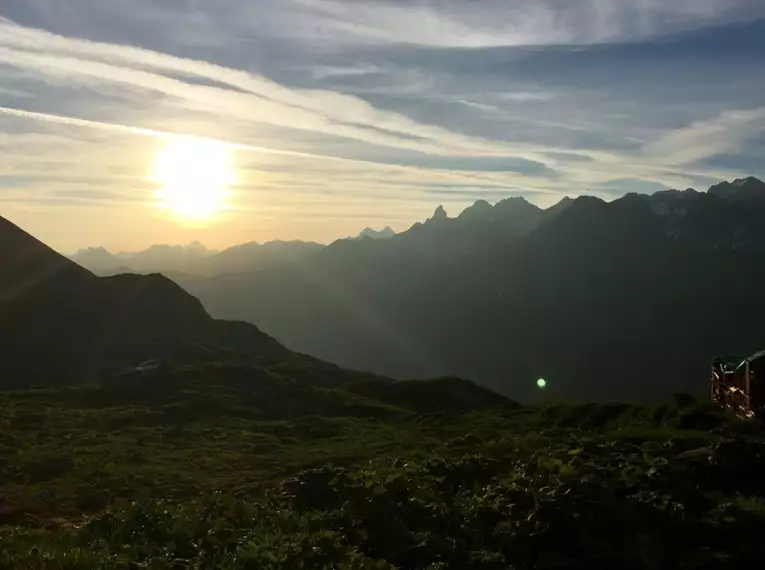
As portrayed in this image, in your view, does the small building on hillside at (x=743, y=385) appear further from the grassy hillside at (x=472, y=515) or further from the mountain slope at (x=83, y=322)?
the mountain slope at (x=83, y=322)

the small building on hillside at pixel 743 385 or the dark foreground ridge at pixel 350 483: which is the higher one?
the small building on hillside at pixel 743 385

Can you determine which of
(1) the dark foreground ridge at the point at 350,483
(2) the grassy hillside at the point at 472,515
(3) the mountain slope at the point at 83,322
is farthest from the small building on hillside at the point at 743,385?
(3) the mountain slope at the point at 83,322

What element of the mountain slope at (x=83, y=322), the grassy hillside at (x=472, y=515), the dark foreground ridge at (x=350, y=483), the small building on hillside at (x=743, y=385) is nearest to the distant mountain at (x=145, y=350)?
the mountain slope at (x=83, y=322)

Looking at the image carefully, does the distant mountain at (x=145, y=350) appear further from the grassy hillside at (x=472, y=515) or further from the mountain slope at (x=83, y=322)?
the grassy hillside at (x=472, y=515)

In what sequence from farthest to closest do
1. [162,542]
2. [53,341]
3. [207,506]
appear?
1. [53,341]
2. [207,506]
3. [162,542]

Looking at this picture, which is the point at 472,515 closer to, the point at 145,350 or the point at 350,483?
the point at 350,483

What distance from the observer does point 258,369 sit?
97.4 metres

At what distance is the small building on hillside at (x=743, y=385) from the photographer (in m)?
30.3

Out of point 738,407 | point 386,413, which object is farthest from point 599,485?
point 386,413

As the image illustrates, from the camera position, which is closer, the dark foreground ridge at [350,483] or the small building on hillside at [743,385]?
the dark foreground ridge at [350,483]

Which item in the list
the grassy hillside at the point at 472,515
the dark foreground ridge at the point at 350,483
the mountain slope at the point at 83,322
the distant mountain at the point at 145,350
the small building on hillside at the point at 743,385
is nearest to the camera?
the grassy hillside at the point at 472,515

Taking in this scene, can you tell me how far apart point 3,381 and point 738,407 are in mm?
97090

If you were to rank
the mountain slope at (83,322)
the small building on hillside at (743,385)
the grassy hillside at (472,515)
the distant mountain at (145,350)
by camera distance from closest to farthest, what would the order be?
1. the grassy hillside at (472,515)
2. the small building on hillside at (743,385)
3. the distant mountain at (145,350)
4. the mountain slope at (83,322)

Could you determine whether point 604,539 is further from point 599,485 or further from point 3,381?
point 3,381
